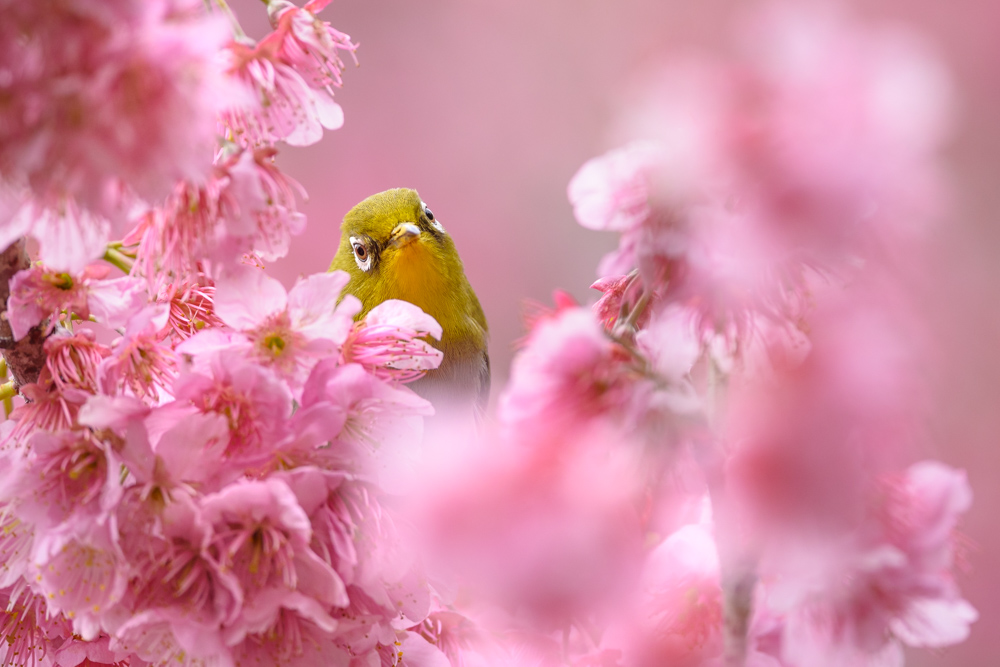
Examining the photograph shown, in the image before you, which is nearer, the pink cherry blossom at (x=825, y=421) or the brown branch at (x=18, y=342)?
the pink cherry blossom at (x=825, y=421)

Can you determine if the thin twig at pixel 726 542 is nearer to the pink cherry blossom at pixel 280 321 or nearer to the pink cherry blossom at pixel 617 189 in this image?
the pink cherry blossom at pixel 617 189

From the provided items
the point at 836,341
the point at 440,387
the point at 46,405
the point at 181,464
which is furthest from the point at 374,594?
the point at 440,387

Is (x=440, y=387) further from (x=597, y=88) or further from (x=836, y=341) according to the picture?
(x=597, y=88)

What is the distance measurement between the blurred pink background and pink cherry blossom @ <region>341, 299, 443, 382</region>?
6.51ft

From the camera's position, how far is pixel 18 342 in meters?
0.69

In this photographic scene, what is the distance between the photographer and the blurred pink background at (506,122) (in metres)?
2.55

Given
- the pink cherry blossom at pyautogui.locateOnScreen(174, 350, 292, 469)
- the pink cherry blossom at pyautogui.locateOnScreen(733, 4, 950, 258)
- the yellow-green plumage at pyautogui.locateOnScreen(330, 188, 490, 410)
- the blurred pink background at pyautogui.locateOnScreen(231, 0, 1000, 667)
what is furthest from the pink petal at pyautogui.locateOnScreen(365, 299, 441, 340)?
the blurred pink background at pyautogui.locateOnScreen(231, 0, 1000, 667)

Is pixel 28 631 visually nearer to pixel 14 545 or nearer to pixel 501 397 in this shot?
pixel 14 545

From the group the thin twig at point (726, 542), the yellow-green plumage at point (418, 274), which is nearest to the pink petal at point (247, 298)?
the thin twig at point (726, 542)

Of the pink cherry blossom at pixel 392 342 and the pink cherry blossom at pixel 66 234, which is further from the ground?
the pink cherry blossom at pixel 66 234

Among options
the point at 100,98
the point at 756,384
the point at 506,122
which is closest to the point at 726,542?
the point at 756,384

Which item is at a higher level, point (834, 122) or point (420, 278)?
point (834, 122)

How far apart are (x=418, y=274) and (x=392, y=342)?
53cm

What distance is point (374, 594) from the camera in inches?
25.8
